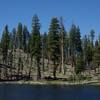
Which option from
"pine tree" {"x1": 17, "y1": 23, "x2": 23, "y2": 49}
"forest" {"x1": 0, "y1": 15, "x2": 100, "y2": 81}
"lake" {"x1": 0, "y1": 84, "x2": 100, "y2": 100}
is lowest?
"lake" {"x1": 0, "y1": 84, "x2": 100, "y2": 100}

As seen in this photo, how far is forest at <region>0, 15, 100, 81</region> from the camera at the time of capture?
331 ft

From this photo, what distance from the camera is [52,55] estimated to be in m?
101

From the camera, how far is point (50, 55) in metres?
101

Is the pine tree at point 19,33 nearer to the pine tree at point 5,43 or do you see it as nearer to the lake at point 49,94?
the pine tree at point 5,43

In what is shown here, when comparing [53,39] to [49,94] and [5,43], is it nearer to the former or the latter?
[5,43]

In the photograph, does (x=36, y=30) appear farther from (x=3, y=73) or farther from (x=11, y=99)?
(x=11, y=99)

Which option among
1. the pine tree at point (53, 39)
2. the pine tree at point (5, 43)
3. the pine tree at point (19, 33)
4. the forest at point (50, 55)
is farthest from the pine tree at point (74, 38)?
the pine tree at point (53, 39)

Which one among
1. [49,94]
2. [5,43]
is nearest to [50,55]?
[5,43]

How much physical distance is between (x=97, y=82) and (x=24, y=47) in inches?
3150

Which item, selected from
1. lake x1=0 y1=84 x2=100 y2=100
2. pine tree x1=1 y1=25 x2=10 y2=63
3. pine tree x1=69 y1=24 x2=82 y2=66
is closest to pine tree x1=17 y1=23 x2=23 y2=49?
pine tree x1=1 y1=25 x2=10 y2=63

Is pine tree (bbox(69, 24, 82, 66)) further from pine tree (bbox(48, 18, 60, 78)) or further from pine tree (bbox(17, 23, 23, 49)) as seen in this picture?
pine tree (bbox(48, 18, 60, 78))

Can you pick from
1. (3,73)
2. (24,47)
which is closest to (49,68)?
(3,73)

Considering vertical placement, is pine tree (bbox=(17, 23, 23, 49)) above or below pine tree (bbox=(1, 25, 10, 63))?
above

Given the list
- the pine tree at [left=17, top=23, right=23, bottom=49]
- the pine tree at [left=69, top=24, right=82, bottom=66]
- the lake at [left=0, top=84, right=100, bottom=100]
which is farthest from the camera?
the pine tree at [left=17, top=23, right=23, bottom=49]
